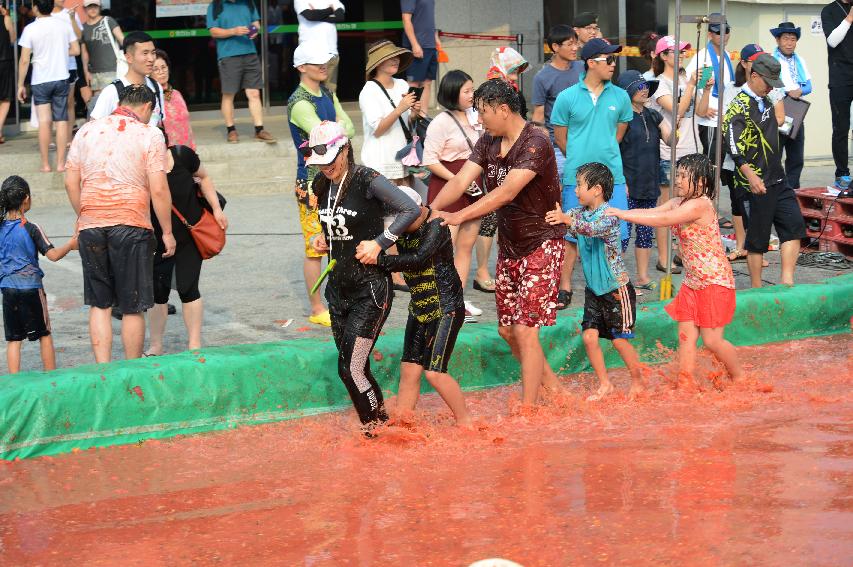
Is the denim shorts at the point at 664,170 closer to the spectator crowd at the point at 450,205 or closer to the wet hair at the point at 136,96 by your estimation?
the spectator crowd at the point at 450,205

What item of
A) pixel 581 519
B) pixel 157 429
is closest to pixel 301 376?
pixel 157 429

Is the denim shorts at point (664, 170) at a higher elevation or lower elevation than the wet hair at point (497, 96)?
lower

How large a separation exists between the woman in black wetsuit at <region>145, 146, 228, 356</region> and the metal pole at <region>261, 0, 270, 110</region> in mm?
8749

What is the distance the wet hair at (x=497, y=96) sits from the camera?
22.1 ft

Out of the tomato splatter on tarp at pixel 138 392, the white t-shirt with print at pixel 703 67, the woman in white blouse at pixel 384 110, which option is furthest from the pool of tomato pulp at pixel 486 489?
the white t-shirt with print at pixel 703 67

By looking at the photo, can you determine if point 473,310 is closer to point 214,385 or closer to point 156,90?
point 214,385

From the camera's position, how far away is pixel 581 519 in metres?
5.55

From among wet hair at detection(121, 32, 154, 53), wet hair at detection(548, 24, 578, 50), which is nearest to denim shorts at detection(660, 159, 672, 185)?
wet hair at detection(548, 24, 578, 50)

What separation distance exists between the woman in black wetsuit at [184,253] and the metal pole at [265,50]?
875 cm

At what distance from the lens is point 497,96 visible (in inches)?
265

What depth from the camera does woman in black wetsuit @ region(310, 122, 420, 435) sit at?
6469 millimetres

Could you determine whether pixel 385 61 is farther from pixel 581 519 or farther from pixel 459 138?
pixel 581 519

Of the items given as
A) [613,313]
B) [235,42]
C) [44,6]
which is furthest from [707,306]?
[44,6]

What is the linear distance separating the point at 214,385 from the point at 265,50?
10425mm
